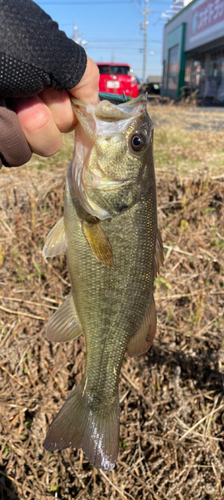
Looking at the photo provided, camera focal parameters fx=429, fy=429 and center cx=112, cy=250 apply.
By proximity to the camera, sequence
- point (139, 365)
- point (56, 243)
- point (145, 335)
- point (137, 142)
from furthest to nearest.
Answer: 1. point (139, 365)
2. point (145, 335)
3. point (56, 243)
4. point (137, 142)

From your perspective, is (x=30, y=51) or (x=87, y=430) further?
(x=87, y=430)

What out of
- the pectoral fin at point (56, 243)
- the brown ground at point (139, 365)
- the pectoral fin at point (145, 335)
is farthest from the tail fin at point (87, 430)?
the brown ground at point (139, 365)

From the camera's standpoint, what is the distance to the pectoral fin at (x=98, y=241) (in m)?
1.79

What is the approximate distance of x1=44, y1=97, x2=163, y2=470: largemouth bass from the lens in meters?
1.79

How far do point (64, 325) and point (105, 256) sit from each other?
0.41 meters

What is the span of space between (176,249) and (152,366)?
1230mm

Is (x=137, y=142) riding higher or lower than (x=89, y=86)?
lower

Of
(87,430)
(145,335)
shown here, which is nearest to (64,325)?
(145,335)

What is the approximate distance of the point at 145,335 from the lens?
2.03 metres

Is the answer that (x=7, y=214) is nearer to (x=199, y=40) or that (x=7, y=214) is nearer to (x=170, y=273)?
(x=170, y=273)

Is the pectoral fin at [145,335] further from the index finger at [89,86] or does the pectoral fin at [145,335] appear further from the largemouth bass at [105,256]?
the index finger at [89,86]

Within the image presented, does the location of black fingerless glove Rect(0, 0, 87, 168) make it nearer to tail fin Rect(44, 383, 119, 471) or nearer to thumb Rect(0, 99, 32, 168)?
thumb Rect(0, 99, 32, 168)

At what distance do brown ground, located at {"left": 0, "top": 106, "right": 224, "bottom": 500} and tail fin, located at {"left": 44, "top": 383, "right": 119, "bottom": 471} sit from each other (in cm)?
157

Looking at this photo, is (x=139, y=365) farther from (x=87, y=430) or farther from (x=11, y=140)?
(x=11, y=140)
